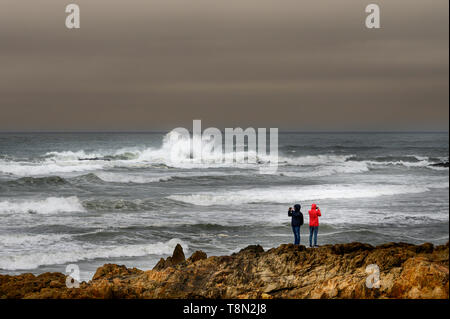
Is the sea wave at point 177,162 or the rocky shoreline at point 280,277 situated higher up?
the rocky shoreline at point 280,277

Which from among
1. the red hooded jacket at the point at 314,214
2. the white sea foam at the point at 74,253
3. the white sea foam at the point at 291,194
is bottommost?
the white sea foam at the point at 291,194

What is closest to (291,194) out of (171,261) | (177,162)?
(171,261)

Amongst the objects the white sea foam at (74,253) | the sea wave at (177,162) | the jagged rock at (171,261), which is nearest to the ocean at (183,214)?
the white sea foam at (74,253)

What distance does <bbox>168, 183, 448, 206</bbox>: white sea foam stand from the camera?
77.3 feet

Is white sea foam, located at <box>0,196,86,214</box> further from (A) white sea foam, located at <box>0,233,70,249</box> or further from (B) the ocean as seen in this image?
(A) white sea foam, located at <box>0,233,70,249</box>

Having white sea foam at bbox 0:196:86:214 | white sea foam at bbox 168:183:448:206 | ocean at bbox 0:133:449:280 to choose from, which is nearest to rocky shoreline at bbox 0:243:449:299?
ocean at bbox 0:133:449:280

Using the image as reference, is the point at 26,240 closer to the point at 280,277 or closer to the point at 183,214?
the point at 183,214

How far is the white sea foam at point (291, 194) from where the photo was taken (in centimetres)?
2356

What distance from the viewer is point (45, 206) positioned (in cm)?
2125

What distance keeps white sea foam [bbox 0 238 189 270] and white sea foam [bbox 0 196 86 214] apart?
6743 mm

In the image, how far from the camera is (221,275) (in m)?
7.58

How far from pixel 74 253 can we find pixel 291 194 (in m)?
13.8

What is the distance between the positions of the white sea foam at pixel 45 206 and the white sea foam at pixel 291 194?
4232 mm

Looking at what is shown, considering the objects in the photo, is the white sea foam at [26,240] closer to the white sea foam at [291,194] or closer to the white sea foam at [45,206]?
the white sea foam at [45,206]
